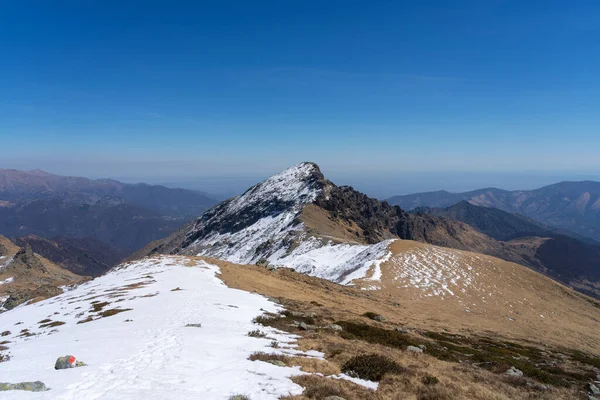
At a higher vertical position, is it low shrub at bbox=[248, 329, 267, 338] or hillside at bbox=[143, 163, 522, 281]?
low shrub at bbox=[248, 329, 267, 338]

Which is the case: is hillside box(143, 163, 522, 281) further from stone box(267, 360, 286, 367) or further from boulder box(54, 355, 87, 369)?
boulder box(54, 355, 87, 369)

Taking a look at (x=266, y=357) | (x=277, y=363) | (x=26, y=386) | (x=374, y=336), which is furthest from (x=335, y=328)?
(x=26, y=386)

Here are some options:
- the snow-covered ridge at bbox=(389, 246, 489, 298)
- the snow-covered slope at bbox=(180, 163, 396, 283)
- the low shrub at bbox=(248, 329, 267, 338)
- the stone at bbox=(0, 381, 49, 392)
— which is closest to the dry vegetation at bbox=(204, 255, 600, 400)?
the low shrub at bbox=(248, 329, 267, 338)

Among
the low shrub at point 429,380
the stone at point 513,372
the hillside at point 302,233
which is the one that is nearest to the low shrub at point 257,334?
the low shrub at point 429,380

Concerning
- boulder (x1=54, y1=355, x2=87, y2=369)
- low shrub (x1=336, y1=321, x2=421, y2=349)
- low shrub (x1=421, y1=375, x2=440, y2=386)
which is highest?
boulder (x1=54, y1=355, x2=87, y2=369)

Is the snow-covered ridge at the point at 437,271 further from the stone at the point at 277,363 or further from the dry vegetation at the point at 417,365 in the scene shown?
the stone at the point at 277,363

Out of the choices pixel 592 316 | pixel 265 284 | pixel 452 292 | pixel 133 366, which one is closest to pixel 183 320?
pixel 133 366
